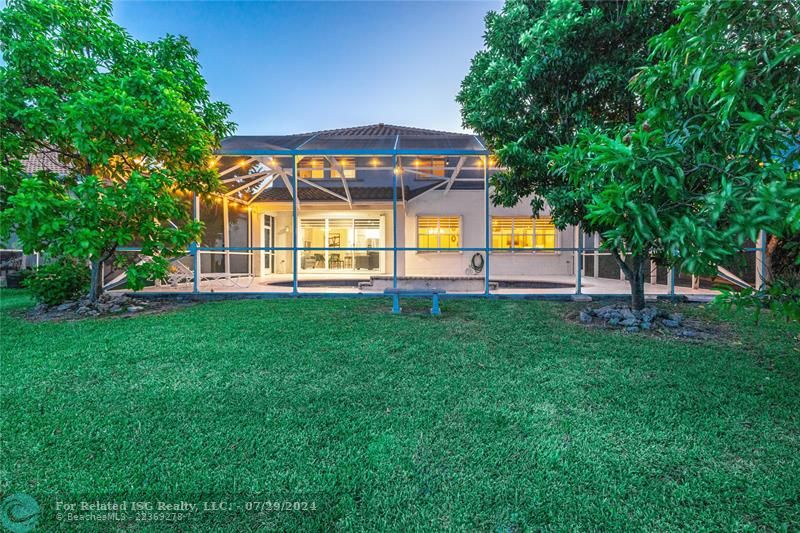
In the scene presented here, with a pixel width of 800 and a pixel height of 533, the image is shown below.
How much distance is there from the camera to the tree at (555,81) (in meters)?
4.11

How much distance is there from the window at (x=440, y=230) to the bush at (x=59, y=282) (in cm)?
931

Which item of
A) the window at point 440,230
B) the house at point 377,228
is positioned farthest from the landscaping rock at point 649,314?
the window at point 440,230

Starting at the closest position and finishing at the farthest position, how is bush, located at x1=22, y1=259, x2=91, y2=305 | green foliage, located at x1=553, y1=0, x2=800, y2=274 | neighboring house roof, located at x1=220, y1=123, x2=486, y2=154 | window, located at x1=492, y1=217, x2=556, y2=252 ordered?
1. green foliage, located at x1=553, y1=0, x2=800, y2=274
2. bush, located at x1=22, y1=259, x2=91, y2=305
3. neighboring house roof, located at x1=220, y1=123, x2=486, y2=154
4. window, located at x1=492, y1=217, x2=556, y2=252

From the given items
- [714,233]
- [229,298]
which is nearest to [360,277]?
[229,298]

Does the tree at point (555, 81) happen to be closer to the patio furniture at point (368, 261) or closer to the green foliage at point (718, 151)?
the green foliage at point (718, 151)

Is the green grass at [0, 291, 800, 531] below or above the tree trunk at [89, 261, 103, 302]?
below

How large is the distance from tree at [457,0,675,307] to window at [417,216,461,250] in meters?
7.62

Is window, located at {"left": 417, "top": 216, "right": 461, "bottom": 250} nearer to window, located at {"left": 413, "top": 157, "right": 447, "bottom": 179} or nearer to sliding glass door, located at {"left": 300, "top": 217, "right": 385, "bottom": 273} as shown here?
sliding glass door, located at {"left": 300, "top": 217, "right": 385, "bottom": 273}

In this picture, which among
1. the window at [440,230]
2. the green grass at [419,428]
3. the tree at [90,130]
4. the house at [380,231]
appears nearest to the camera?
the green grass at [419,428]

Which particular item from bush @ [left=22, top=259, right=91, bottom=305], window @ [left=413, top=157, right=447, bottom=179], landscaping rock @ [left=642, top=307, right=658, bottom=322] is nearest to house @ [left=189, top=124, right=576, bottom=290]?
window @ [left=413, top=157, right=447, bottom=179]

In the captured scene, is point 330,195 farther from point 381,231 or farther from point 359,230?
point 381,231

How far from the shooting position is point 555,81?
4.53 metres

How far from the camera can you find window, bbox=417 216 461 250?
506 inches

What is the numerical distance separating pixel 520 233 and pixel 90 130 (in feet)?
39.0
